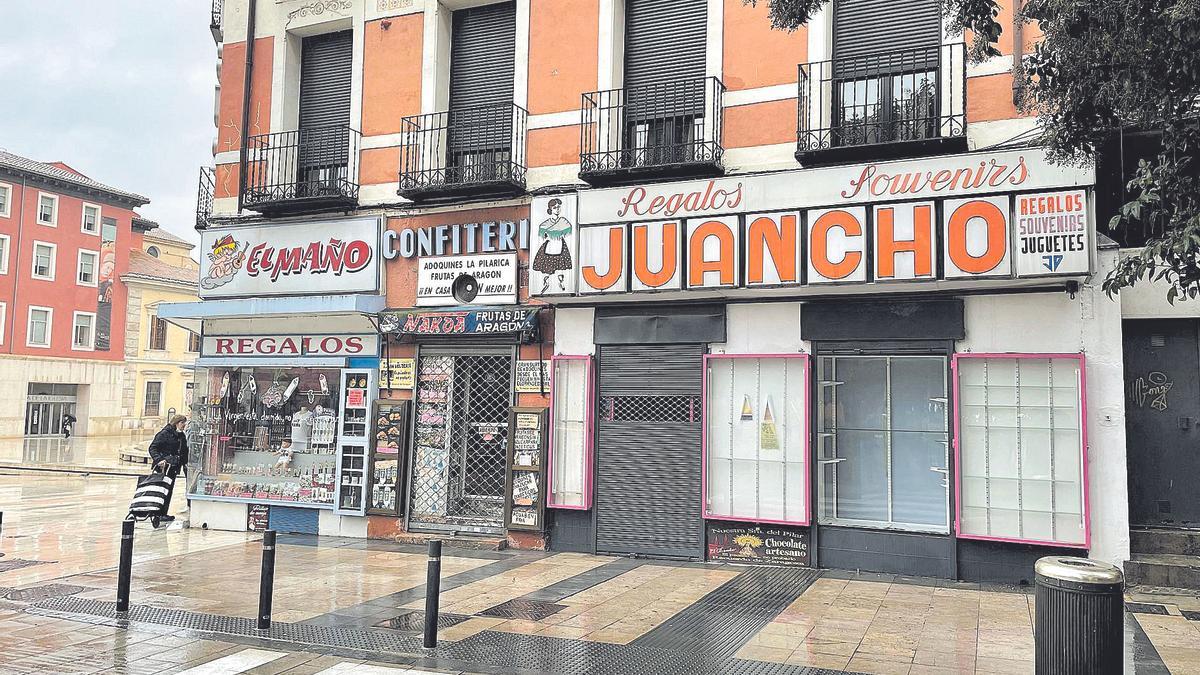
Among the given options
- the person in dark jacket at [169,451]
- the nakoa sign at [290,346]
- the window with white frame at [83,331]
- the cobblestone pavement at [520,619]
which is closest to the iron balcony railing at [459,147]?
the nakoa sign at [290,346]

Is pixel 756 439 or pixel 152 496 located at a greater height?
pixel 756 439

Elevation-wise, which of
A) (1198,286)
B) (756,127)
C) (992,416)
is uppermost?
(756,127)

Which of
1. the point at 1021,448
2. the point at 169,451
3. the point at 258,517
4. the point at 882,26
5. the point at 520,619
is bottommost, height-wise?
the point at 520,619

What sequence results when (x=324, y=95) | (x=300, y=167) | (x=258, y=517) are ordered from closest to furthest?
1. (x=258, y=517)
2. (x=300, y=167)
3. (x=324, y=95)

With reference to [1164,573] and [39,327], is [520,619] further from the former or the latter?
[39,327]

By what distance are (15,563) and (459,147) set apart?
8343 millimetres

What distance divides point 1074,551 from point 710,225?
5581mm

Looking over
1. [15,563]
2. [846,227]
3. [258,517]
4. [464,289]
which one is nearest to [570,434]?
[464,289]

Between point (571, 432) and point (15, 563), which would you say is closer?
point (15, 563)

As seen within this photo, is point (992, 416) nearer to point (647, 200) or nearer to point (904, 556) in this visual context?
point (904, 556)

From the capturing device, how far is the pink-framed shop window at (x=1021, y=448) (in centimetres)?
977

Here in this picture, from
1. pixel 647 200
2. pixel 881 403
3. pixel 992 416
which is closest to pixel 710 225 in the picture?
pixel 647 200

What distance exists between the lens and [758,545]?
37.0 ft

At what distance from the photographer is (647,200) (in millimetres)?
11766
